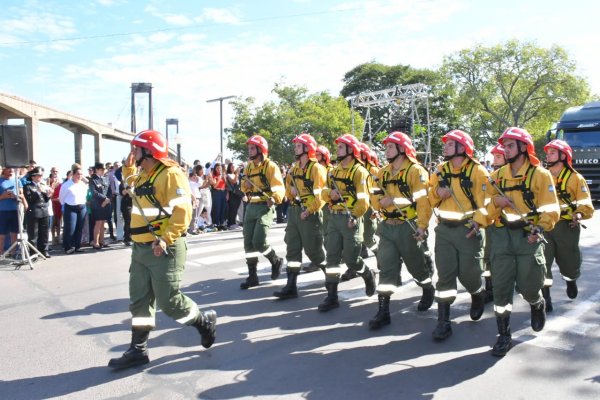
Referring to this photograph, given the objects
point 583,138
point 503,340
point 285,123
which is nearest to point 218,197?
point 503,340

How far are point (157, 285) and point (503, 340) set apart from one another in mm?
3258

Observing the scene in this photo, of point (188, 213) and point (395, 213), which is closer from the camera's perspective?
point (188, 213)

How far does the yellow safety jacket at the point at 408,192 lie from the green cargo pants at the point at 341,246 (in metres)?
0.57

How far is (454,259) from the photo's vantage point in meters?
5.29

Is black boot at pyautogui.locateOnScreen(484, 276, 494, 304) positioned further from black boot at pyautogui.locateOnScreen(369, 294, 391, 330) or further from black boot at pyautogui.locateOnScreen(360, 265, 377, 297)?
black boot at pyautogui.locateOnScreen(369, 294, 391, 330)

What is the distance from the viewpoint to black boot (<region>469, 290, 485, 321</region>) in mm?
5691

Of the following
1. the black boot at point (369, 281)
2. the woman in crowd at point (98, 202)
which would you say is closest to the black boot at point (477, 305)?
the black boot at point (369, 281)

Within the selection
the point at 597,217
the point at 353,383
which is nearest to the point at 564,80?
the point at 597,217

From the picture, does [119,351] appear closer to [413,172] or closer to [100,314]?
[100,314]

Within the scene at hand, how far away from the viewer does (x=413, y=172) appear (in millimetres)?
5711

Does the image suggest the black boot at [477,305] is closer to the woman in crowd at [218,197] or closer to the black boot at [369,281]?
the black boot at [369,281]

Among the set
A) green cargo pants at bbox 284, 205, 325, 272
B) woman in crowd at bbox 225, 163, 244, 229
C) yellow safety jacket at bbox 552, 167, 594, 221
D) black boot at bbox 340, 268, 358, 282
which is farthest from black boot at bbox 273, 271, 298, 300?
woman in crowd at bbox 225, 163, 244, 229

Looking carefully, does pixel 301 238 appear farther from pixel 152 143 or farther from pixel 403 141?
pixel 152 143

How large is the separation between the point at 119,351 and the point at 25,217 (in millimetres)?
7556
